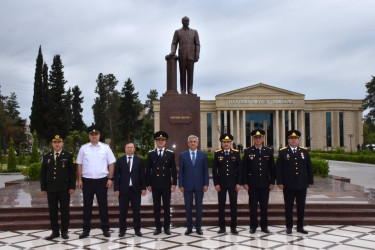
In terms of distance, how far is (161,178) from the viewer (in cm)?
589

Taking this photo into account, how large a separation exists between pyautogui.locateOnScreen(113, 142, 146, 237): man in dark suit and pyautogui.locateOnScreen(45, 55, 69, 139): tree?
123 feet

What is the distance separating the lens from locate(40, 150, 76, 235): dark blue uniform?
18.8ft

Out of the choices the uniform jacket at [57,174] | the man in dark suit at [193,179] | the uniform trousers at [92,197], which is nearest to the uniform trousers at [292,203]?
Answer: the man in dark suit at [193,179]

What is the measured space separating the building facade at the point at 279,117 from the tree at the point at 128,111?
4.49 m

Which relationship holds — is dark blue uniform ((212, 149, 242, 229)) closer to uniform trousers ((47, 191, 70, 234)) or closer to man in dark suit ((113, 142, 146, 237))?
man in dark suit ((113, 142, 146, 237))

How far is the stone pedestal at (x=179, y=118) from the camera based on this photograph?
36.9 ft

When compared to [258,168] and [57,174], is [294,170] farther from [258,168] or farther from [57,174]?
[57,174]

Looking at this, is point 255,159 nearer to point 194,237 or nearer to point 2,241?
point 194,237

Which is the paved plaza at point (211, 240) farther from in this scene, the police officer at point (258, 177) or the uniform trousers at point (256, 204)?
the police officer at point (258, 177)

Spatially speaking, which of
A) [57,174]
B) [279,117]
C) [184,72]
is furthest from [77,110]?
[57,174]

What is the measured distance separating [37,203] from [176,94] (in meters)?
5.42

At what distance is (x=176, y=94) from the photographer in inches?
449

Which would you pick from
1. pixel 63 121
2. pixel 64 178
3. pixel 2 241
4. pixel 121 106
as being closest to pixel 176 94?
pixel 64 178

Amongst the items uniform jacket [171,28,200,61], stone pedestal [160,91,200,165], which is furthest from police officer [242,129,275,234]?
uniform jacket [171,28,200,61]
